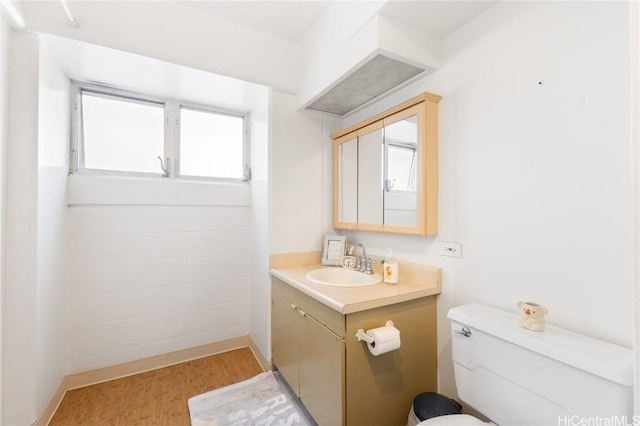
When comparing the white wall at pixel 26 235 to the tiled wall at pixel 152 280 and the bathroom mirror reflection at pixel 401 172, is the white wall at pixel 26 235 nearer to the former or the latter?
the tiled wall at pixel 152 280

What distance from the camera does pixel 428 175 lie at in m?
1.51

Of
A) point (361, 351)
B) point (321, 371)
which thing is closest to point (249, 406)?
point (321, 371)

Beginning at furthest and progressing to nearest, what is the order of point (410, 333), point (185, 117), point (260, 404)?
point (185, 117), point (260, 404), point (410, 333)

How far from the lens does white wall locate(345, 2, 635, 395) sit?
0.94 metres

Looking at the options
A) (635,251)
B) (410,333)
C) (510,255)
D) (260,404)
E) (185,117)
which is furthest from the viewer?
(185,117)

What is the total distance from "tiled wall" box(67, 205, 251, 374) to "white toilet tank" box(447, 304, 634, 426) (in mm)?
1887

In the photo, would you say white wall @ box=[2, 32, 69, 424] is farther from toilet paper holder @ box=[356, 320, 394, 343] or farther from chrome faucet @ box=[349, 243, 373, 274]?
chrome faucet @ box=[349, 243, 373, 274]

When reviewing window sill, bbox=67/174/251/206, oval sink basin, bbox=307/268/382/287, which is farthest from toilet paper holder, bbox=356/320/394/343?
window sill, bbox=67/174/251/206

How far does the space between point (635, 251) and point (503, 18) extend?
1270mm

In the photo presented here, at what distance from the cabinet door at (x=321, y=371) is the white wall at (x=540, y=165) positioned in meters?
0.63

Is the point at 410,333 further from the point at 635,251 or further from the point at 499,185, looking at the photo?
the point at 635,251

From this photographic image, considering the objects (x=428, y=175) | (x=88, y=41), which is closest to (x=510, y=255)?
(x=428, y=175)

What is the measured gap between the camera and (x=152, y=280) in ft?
7.05

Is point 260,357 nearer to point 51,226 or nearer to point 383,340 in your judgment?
point 383,340
